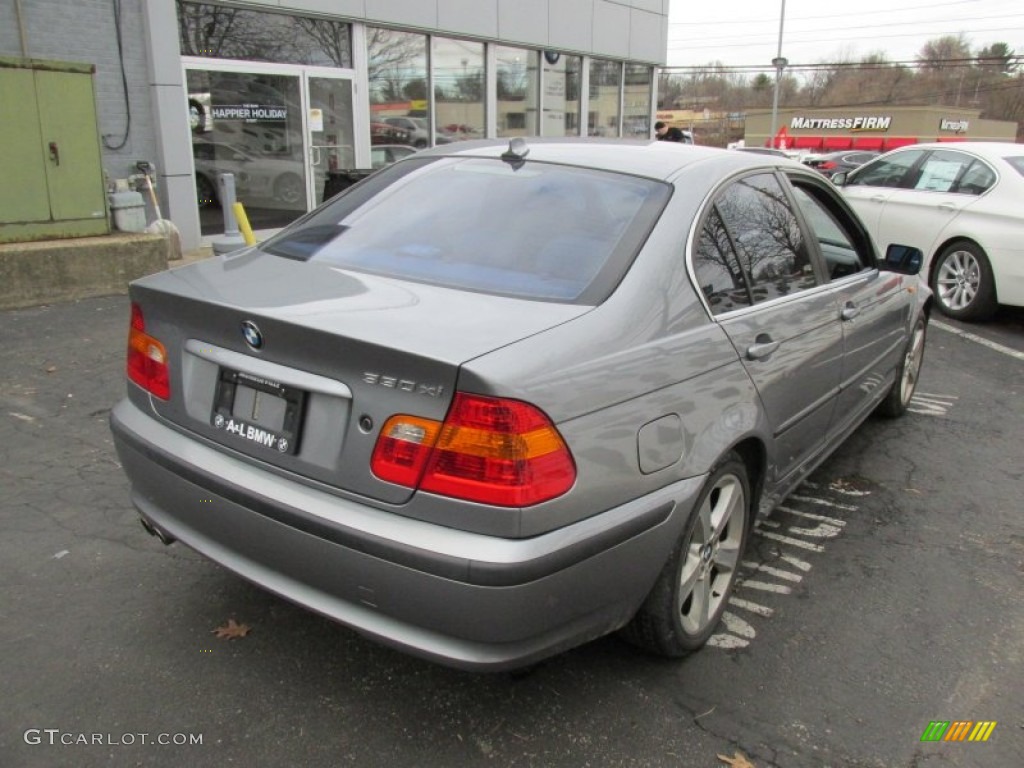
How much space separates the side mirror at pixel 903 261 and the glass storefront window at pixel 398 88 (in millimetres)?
9524

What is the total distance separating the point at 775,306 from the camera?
307cm

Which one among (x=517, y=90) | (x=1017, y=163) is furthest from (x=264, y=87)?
(x=1017, y=163)

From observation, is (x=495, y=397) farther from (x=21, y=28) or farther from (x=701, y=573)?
(x=21, y=28)

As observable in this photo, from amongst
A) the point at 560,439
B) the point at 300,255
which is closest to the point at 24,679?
the point at 300,255

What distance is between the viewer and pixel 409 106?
13.1m

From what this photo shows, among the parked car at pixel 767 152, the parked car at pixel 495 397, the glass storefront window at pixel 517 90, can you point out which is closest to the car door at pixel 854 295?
the parked car at pixel 767 152

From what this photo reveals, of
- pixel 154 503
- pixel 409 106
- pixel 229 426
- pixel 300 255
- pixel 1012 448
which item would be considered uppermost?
pixel 409 106

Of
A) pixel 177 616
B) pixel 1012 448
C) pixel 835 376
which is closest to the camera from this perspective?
pixel 177 616

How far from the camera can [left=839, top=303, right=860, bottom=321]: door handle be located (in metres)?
3.62

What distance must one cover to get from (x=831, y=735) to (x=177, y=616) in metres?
2.16

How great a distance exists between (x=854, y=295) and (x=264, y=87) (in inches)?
366

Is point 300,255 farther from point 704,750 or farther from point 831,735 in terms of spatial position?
point 831,735

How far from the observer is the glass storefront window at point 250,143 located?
10383 millimetres

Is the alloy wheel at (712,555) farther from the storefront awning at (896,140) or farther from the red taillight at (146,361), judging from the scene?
the storefront awning at (896,140)
